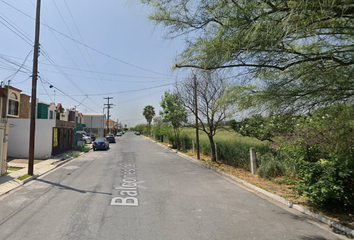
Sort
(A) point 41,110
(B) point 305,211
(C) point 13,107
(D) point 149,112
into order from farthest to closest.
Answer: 1. (D) point 149,112
2. (A) point 41,110
3. (C) point 13,107
4. (B) point 305,211

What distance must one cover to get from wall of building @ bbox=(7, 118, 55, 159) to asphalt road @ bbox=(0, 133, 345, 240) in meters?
9.50

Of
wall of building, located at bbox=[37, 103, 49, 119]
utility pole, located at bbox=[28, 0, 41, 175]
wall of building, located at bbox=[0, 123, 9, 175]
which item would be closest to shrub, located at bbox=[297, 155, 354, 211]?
utility pole, located at bbox=[28, 0, 41, 175]

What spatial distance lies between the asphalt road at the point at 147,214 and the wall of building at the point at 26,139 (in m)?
9.50

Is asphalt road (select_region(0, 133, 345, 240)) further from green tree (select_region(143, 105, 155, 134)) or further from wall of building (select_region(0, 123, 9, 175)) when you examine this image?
green tree (select_region(143, 105, 155, 134))

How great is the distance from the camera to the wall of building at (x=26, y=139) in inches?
625

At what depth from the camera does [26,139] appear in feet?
52.4

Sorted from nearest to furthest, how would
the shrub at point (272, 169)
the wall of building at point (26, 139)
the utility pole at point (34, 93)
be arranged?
the shrub at point (272, 169), the utility pole at point (34, 93), the wall of building at point (26, 139)

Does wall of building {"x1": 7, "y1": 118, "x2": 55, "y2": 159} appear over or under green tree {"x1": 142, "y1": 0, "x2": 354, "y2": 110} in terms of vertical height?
under

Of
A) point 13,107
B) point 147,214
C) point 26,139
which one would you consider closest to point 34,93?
point 26,139

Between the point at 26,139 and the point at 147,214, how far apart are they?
50.9 ft

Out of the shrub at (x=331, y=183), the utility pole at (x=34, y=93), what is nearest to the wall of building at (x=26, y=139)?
the utility pole at (x=34, y=93)

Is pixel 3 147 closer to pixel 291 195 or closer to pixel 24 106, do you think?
pixel 291 195

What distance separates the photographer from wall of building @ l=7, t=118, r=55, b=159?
52.1ft

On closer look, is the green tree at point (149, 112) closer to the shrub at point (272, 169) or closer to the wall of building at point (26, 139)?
the wall of building at point (26, 139)
